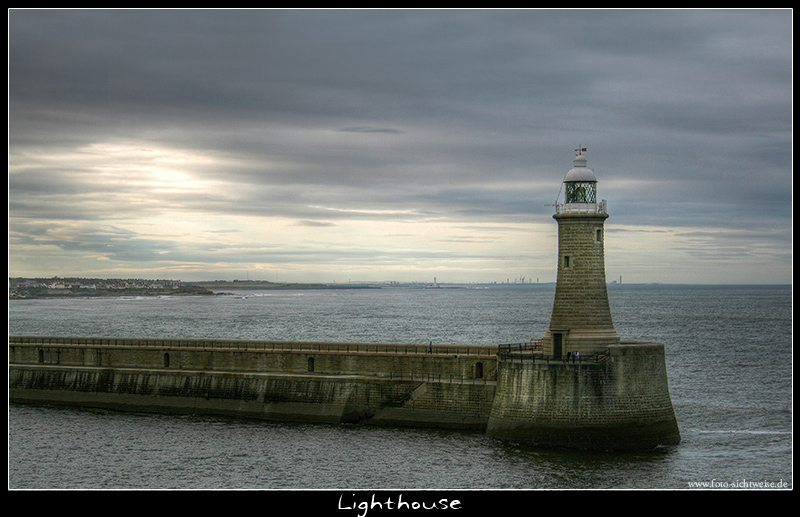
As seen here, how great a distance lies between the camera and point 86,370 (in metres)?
46.1

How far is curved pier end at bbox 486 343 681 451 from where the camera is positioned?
33.3m

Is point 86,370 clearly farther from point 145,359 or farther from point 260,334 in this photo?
point 260,334

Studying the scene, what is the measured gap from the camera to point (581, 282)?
35.6 meters

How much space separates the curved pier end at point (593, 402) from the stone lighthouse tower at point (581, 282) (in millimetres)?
1290

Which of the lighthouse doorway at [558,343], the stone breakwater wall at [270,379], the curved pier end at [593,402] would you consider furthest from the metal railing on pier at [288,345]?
the curved pier end at [593,402]

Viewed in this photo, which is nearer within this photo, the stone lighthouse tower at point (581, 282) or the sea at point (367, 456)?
the sea at point (367, 456)

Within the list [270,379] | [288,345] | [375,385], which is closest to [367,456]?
[375,385]

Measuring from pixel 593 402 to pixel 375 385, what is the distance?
9815mm

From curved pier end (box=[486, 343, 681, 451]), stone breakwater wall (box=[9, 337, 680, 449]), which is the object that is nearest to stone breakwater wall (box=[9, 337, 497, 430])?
stone breakwater wall (box=[9, 337, 680, 449])

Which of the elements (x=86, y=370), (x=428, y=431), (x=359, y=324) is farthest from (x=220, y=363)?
(x=359, y=324)

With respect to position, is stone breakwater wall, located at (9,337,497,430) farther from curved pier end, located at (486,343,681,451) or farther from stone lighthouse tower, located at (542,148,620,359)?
stone lighthouse tower, located at (542,148,620,359)

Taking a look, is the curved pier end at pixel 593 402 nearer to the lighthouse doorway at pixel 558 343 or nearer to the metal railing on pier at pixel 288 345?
the lighthouse doorway at pixel 558 343

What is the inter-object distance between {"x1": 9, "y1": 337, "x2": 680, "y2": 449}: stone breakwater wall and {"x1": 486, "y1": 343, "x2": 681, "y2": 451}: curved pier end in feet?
0.12

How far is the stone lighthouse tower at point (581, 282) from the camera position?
35281 millimetres
